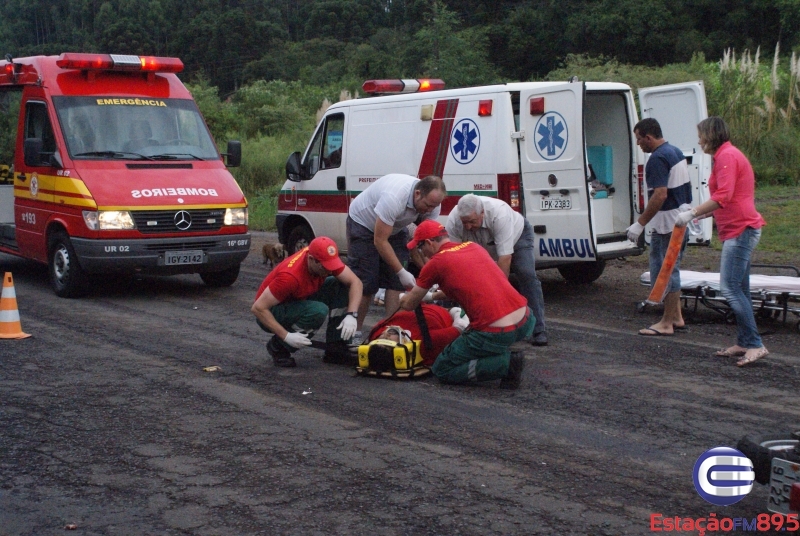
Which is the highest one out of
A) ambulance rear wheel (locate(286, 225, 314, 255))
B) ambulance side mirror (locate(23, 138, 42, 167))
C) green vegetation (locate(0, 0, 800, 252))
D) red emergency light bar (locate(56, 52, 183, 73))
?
green vegetation (locate(0, 0, 800, 252))

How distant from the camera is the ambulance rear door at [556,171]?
9.41 meters

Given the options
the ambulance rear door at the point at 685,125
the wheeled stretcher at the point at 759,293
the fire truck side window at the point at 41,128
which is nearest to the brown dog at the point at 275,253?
the fire truck side window at the point at 41,128

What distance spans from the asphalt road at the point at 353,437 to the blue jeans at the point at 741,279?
27 centimetres

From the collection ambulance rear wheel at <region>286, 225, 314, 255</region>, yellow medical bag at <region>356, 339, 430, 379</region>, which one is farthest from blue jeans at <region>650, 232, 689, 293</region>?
ambulance rear wheel at <region>286, 225, 314, 255</region>

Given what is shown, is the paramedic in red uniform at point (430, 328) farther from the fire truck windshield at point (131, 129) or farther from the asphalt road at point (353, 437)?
the fire truck windshield at point (131, 129)

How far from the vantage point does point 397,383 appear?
685 centimetres

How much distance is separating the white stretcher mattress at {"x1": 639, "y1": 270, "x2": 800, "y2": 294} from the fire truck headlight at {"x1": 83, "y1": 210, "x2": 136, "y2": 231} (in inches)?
222

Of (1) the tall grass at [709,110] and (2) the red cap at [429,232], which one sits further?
(1) the tall grass at [709,110]

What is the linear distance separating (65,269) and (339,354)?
473 cm

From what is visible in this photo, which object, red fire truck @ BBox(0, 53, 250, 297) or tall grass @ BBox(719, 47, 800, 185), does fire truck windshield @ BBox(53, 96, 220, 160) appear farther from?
tall grass @ BBox(719, 47, 800, 185)

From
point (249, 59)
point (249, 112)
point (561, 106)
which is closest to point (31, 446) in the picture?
point (561, 106)

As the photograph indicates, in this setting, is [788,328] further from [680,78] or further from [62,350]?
[680,78]

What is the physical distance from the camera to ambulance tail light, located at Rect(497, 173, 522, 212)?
9.80m

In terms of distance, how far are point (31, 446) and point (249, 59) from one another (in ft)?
246
